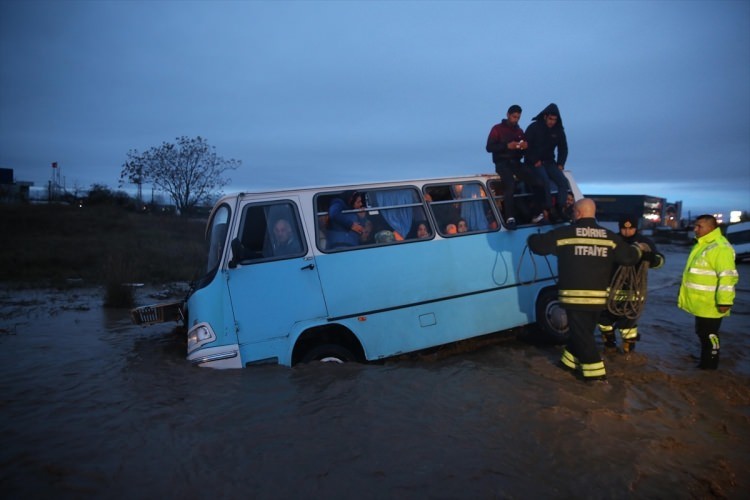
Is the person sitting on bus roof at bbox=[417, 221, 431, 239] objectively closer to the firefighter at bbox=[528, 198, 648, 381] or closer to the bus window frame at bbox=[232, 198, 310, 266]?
the firefighter at bbox=[528, 198, 648, 381]

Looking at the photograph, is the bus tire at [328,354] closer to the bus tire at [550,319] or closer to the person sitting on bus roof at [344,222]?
the person sitting on bus roof at [344,222]

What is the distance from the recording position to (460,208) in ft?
21.8

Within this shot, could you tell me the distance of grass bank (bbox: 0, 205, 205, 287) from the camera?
15406mm

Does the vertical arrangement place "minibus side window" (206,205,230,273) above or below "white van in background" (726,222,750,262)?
above

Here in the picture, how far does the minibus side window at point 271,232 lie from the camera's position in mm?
5562

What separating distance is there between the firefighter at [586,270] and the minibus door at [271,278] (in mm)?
2677

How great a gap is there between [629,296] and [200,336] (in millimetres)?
5273

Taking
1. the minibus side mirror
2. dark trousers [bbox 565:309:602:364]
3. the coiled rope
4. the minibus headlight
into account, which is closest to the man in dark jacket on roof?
the coiled rope

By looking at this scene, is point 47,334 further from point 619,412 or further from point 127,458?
point 619,412

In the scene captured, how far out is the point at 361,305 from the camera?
5723mm

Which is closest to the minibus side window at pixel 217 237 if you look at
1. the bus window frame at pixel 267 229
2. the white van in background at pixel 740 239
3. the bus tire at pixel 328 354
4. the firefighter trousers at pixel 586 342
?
the bus window frame at pixel 267 229

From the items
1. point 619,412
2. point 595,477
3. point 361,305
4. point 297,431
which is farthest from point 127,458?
point 619,412

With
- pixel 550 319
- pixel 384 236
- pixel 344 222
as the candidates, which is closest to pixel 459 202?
pixel 384 236

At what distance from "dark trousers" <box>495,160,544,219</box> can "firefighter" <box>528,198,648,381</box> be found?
4.72 feet
